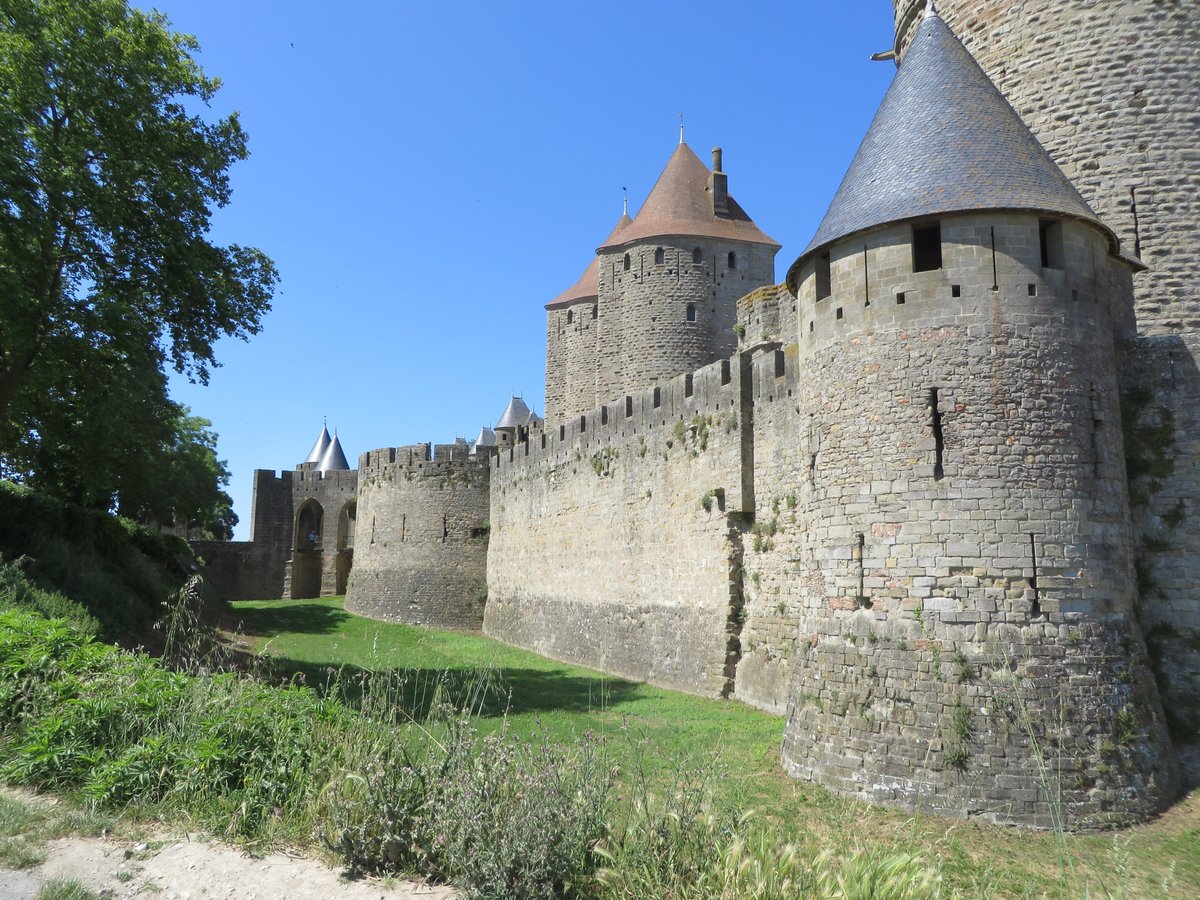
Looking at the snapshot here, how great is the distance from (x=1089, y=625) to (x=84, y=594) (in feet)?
43.6

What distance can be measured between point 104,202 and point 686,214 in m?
17.4

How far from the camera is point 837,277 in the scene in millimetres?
9648

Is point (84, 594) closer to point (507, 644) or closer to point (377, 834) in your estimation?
point (377, 834)

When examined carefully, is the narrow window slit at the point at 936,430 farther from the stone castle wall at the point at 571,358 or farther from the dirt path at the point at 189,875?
the stone castle wall at the point at 571,358

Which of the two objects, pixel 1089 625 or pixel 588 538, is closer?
pixel 1089 625

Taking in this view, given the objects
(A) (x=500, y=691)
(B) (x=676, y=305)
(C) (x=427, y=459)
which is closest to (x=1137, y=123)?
(A) (x=500, y=691)

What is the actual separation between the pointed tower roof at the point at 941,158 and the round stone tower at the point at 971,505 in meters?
0.03

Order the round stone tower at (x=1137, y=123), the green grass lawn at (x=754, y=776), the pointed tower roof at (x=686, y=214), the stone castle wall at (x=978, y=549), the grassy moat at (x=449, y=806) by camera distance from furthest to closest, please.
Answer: the pointed tower roof at (x=686, y=214) < the round stone tower at (x=1137, y=123) < the stone castle wall at (x=978, y=549) < the green grass lawn at (x=754, y=776) < the grassy moat at (x=449, y=806)

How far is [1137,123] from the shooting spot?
1110cm

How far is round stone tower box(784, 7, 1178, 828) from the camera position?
26.0 feet

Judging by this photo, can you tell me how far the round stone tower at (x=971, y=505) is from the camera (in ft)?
26.0

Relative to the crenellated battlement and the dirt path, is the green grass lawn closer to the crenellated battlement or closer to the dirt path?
the dirt path

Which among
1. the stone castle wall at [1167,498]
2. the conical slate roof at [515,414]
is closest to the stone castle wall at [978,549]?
the stone castle wall at [1167,498]

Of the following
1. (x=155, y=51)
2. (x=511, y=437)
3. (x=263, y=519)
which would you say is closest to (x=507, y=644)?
(x=511, y=437)
